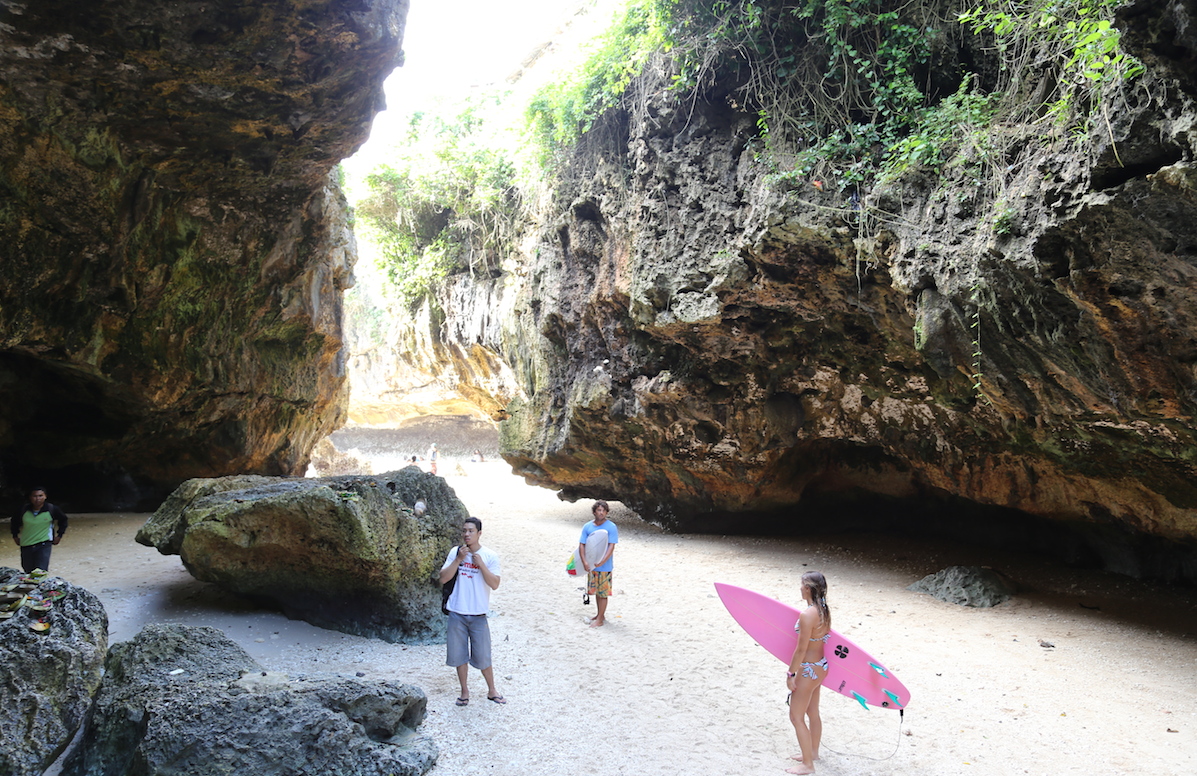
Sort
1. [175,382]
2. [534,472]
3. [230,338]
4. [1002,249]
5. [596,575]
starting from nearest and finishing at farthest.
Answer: [1002,249], [596,575], [175,382], [230,338], [534,472]

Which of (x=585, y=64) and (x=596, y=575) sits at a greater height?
(x=585, y=64)

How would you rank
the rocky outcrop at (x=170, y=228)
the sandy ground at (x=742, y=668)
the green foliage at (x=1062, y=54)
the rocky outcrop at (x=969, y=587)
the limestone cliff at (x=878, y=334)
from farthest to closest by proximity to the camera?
the rocky outcrop at (x=969, y=587) → the rocky outcrop at (x=170, y=228) → the limestone cliff at (x=878, y=334) → the green foliage at (x=1062, y=54) → the sandy ground at (x=742, y=668)

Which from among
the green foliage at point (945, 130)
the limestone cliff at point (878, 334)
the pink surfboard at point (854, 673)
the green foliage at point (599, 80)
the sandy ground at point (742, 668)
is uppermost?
the green foliage at point (599, 80)

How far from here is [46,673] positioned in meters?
2.99

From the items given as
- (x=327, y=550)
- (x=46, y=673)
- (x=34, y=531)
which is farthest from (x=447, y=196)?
(x=46, y=673)

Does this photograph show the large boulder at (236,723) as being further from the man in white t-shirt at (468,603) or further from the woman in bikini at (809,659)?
the woman in bikini at (809,659)

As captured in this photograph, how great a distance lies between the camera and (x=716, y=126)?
28.1 feet

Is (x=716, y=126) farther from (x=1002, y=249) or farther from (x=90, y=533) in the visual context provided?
(x=90, y=533)

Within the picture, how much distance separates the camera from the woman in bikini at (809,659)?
137 inches

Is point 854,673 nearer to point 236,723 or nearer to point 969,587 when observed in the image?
point 236,723

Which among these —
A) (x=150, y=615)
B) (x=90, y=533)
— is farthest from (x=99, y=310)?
(x=150, y=615)

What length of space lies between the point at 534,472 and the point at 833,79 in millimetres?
8406

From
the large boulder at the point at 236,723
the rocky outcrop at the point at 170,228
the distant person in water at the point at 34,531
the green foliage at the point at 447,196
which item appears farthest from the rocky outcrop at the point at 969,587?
the green foliage at the point at 447,196

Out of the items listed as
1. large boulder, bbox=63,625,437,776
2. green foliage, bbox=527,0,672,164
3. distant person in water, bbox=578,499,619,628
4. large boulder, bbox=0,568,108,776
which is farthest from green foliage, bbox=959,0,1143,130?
large boulder, bbox=0,568,108,776
